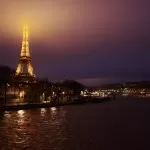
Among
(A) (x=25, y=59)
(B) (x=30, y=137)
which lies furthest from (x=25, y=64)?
(B) (x=30, y=137)

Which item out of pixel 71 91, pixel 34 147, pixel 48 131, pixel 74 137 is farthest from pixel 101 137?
pixel 71 91

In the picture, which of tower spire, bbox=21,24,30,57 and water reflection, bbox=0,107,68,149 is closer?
water reflection, bbox=0,107,68,149

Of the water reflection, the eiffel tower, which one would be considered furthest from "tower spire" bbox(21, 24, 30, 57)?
the water reflection

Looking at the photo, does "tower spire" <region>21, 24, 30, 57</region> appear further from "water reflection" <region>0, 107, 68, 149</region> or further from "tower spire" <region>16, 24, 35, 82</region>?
"water reflection" <region>0, 107, 68, 149</region>

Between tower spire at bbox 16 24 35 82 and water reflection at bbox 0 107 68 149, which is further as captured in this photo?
tower spire at bbox 16 24 35 82

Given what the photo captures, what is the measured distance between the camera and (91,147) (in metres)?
20.0

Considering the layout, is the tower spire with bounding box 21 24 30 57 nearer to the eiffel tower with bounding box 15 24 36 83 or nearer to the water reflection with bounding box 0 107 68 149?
the eiffel tower with bounding box 15 24 36 83

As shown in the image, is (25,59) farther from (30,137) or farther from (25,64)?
(30,137)

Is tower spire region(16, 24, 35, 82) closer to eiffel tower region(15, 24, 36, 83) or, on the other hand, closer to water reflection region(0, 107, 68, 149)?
eiffel tower region(15, 24, 36, 83)

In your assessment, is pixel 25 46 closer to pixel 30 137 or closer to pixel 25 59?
pixel 25 59

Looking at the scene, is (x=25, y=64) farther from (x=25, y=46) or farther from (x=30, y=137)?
(x=30, y=137)

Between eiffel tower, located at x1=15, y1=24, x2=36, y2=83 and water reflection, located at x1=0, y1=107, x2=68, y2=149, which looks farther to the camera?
eiffel tower, located at x1=15, y1=24, x2=36, y2=83

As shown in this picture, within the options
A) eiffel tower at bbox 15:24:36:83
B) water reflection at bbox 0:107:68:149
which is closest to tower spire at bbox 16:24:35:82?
eiffel tower at bbox 15:24:36:83

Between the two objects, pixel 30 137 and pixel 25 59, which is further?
pixel 25 59
